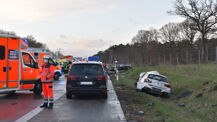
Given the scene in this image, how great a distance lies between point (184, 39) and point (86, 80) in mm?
46219

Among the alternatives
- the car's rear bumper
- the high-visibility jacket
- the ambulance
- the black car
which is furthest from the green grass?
the ambulance

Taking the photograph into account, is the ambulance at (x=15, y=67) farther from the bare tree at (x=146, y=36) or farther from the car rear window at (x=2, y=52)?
the bare tree at (x=146, y=36)

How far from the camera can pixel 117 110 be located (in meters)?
8.65

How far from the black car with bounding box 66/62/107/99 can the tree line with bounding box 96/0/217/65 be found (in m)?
13.9

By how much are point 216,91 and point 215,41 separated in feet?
108

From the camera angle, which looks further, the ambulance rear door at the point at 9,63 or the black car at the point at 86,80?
the ambulance rear door at the point at 9,63

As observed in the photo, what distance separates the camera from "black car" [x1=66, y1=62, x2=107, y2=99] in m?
10.8

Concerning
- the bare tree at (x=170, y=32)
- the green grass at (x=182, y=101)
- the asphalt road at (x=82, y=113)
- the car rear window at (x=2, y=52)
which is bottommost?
the green grass at (x=182, y=101)

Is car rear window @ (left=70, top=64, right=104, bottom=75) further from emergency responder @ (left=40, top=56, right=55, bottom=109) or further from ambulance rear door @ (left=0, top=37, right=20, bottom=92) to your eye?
ambulance rear door @ (left=0, top=37, right=20, bottom=92)

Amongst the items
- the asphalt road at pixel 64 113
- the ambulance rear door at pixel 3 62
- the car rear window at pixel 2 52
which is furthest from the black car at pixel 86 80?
the car rear window at pixel 2 52

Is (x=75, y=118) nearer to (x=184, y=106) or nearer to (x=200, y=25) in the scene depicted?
(x=184, y=106)

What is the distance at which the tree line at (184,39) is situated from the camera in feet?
96.4

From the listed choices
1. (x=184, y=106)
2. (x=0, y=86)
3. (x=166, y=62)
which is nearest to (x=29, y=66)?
(x=0, y=86)

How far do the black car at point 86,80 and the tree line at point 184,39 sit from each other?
45.6ft
